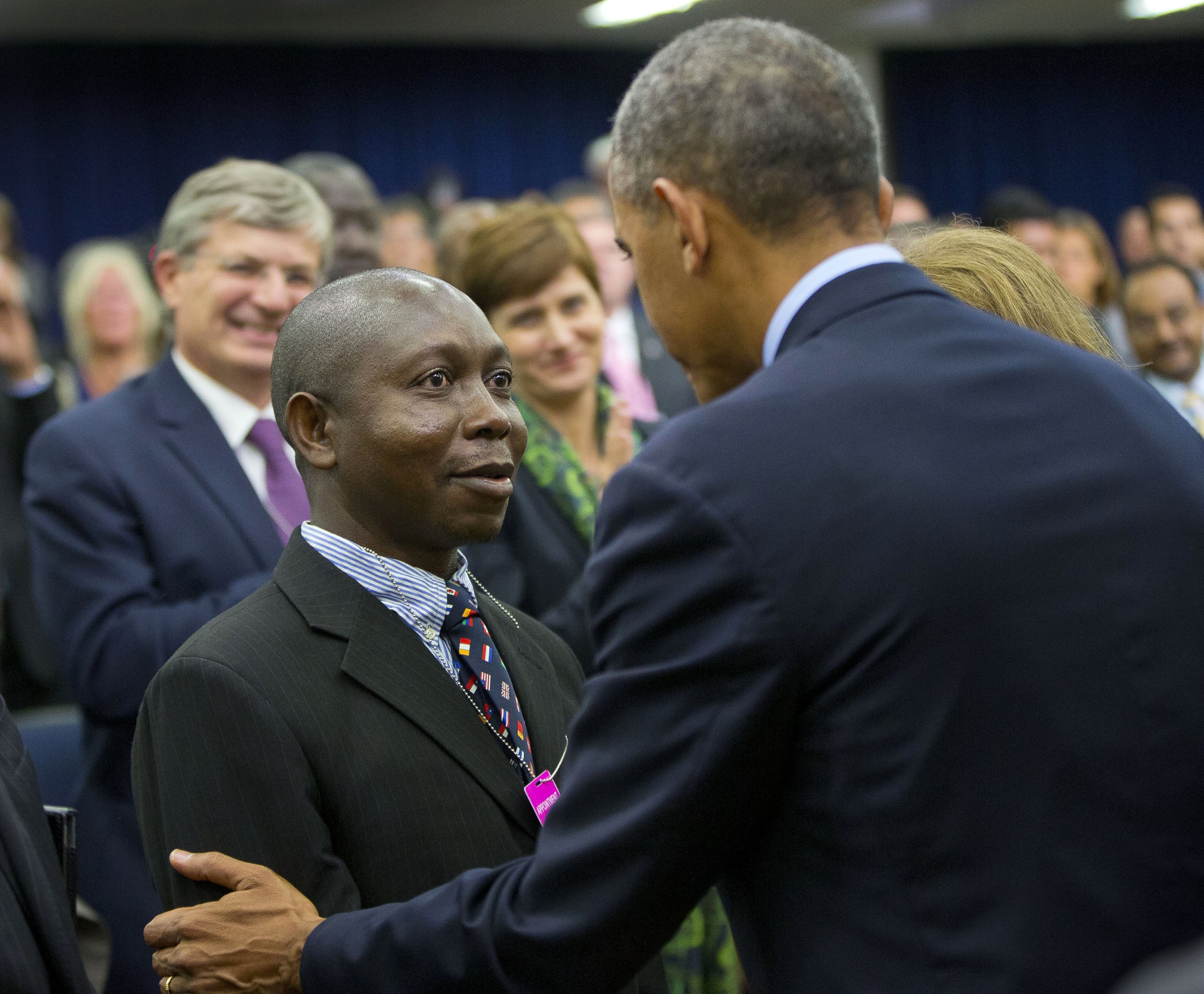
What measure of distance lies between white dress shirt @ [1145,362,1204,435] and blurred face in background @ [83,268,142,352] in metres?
3.54

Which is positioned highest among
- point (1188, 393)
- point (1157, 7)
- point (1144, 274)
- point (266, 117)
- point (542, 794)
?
point (1157, 7)

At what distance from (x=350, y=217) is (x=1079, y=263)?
127 inches

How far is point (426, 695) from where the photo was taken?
157cm

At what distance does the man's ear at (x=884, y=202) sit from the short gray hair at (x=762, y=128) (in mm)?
27

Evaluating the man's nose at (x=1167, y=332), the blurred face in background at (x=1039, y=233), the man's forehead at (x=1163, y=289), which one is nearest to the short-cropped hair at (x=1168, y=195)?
the blurred face in background at (x=1039, y=233)

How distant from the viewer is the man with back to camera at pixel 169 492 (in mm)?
2219

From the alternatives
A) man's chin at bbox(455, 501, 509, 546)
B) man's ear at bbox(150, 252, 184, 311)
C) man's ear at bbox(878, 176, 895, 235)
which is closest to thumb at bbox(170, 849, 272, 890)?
man's chin at bbox(455, 501, 509, 546)

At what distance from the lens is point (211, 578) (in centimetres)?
232

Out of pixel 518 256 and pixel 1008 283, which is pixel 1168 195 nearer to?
pixel 518 256

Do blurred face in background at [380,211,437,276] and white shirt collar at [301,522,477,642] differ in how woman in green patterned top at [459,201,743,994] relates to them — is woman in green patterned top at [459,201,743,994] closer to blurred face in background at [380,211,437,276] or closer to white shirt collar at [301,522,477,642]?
white shirt collar at [301,522,477,642]

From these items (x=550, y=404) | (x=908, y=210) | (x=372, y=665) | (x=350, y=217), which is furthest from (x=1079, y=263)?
(x=372, y=665)

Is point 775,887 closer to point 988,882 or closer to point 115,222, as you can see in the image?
point 988,882

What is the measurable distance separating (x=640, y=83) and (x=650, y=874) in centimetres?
76

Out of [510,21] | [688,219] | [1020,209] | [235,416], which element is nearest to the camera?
[688,219]
